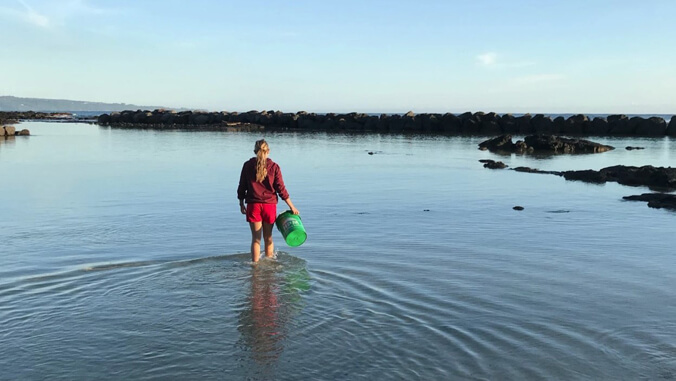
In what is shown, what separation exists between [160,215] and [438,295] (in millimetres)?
7152

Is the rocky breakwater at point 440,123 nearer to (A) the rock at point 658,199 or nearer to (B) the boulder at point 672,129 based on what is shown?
(B) the boulder at point 672,129

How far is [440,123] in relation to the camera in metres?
58.7

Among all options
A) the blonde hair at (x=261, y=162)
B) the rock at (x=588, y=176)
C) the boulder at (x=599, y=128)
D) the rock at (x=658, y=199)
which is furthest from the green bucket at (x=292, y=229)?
the boulder at (x=599, y=128)

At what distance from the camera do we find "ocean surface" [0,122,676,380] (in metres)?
5.44

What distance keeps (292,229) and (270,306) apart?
2.15 m

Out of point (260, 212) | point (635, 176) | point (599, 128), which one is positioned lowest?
point (635, 176)

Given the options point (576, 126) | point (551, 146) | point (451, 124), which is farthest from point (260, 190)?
point (451, 124)

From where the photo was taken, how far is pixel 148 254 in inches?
375

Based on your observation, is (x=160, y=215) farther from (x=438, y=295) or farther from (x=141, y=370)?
(x=141, y=370)

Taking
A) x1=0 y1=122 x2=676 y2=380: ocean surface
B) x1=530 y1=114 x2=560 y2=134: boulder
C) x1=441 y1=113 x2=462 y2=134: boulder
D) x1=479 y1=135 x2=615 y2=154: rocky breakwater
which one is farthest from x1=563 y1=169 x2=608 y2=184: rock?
x1=441 y1=113 x2=462 y2=134: boulder

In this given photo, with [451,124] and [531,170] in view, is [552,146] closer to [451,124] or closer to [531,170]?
[531,170]

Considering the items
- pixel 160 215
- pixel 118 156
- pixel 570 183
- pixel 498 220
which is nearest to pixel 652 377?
pixel 498 220

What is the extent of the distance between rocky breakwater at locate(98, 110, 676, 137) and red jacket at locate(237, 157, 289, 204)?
156 ft

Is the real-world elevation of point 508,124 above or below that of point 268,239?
above
